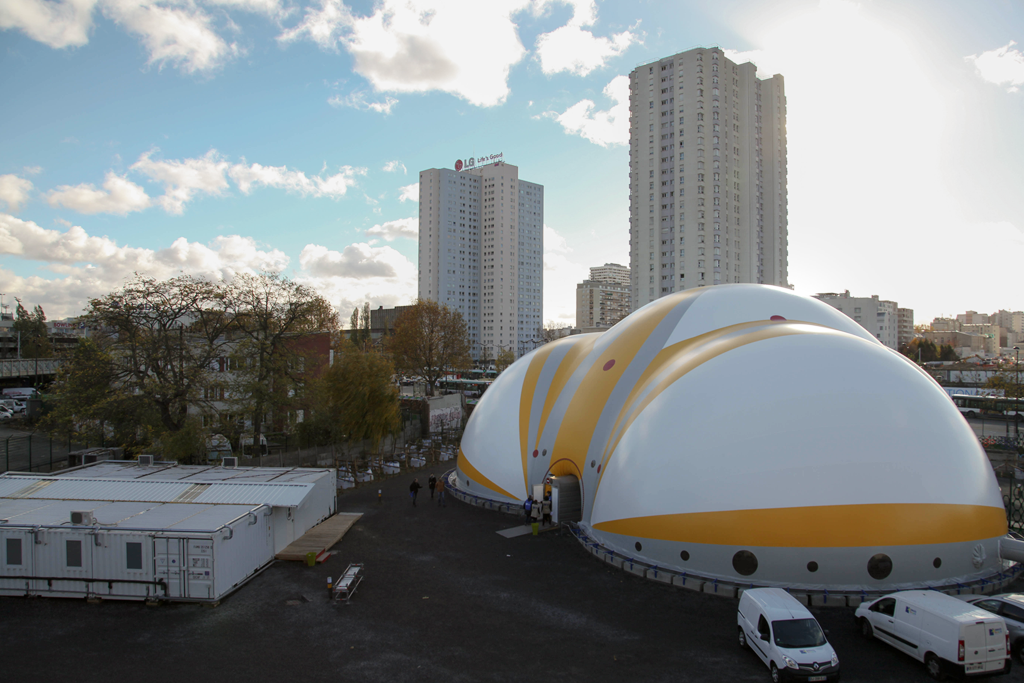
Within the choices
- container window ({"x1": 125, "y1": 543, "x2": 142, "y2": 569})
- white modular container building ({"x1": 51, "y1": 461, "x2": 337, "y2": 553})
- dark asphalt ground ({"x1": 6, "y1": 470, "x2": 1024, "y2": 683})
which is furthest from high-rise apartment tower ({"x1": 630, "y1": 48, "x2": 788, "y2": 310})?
container window ({"x1": 125, "y1": 543, "x2": 142, "y2": 569})

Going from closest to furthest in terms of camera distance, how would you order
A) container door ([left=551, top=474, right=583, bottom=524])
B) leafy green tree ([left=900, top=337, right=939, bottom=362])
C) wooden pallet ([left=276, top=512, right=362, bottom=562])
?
wooden pallet ([left=276, top=512, right=362, bottom=562]) < container door ([left=551, top=474, right=583, bottom=524]) < leafy green tree ([left=900, top=337, right=939, bottom=362])

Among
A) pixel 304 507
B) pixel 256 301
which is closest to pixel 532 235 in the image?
pixel 256 301

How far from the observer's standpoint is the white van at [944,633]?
1034cm

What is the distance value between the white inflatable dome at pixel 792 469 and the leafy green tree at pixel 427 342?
46.3m

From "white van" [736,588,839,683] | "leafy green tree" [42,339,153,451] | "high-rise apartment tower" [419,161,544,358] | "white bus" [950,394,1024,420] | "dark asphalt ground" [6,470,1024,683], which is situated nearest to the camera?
"white van" [736,588,839,683]

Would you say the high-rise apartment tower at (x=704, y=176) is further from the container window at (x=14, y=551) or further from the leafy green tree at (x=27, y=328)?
the leafy green tree at (x=27, y=328)

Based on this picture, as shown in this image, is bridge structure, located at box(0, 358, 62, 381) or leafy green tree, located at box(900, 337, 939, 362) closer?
bridge structure, located at box(0, 358, 62, 381)

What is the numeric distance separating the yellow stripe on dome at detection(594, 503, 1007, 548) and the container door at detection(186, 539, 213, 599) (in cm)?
1284

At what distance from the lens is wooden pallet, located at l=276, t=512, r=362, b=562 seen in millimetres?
17688

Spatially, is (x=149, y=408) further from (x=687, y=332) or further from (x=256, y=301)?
(x=687, y=332)

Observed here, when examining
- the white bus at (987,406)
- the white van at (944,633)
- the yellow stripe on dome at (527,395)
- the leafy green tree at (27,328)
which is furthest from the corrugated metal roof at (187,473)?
the leafy green tree at (27,328)

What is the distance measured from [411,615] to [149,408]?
20.6 meters

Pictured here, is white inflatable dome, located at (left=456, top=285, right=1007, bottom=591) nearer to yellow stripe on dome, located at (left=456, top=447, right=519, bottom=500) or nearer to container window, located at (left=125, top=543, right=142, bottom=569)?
yellow stripe on dome, located at (left=456, top=447, right=519, bottom=500)

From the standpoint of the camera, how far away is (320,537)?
756 inches
